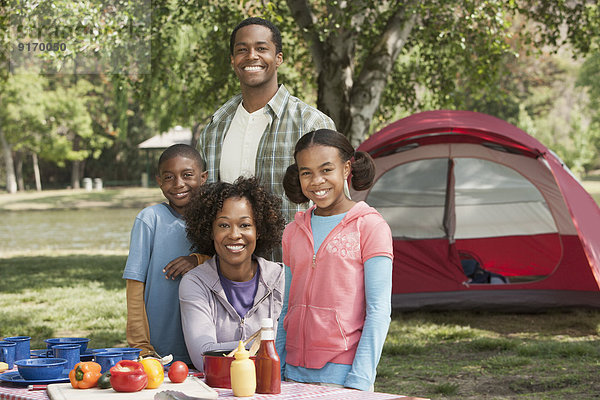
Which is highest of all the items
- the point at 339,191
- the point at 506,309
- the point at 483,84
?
the point at 483,84

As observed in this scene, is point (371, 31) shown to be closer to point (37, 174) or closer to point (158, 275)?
point (158, 275)

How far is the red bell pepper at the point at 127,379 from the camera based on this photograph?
2.05 metres

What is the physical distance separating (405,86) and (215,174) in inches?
314

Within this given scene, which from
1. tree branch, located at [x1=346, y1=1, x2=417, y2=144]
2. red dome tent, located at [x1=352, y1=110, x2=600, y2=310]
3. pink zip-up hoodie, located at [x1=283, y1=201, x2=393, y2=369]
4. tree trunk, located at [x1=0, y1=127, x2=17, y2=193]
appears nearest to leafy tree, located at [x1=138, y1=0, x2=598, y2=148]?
tree branch, located at [x1=346, y1=1, x2=417, y2=144]

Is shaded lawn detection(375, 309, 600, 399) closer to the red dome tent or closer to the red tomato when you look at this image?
the red dome tent

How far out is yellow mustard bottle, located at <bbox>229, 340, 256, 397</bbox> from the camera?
6.51 feet

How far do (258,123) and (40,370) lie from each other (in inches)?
56.1

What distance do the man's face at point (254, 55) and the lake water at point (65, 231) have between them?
35.0 ft

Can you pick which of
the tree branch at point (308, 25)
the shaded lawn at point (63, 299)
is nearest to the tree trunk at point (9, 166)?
the shaded lawn at point (63, 299)

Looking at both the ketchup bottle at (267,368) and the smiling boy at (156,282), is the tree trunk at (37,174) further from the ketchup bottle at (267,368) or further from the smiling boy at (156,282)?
the ketchup bottle at (267,368)

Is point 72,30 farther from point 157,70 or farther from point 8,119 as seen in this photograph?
point 8,119

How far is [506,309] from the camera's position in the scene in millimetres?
6605

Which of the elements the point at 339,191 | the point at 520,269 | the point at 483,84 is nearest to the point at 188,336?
the point at 339,191

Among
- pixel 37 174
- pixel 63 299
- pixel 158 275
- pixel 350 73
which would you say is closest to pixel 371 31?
pixel 350 73
